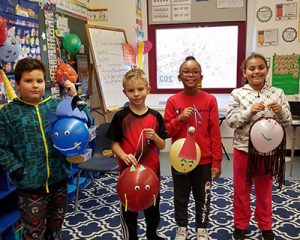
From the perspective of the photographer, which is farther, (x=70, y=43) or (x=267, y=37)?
(x=267, y=37)

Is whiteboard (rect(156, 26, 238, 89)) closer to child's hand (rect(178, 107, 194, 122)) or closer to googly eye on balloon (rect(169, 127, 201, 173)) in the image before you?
child's hand (rect(178, 107, 194, 122))

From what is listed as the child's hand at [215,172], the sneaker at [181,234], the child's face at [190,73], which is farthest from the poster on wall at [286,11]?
the sneaker at [181,234]

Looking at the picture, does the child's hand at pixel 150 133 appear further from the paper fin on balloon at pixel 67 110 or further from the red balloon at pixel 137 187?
the paper fin on balloon at pixel 67 110

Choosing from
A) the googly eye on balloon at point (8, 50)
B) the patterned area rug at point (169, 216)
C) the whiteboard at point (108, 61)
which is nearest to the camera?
the googly eye on balloon at point (8, 50)

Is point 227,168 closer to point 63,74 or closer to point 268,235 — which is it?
point 268,235

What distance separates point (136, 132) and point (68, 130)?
38cm

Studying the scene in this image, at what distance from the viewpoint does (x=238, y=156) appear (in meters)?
2.11

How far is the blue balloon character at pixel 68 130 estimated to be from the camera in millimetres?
1608

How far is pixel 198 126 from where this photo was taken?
6.42 feet

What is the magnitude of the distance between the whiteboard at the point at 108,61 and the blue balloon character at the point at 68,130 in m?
1.91

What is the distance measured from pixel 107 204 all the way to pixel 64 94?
123 cm

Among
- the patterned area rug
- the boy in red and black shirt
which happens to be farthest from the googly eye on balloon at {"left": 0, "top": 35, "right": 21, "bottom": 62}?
the patterned area rug

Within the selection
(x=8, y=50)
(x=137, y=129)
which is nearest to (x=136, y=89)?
(x=137, y=129)

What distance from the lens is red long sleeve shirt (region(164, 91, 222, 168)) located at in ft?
6.43
